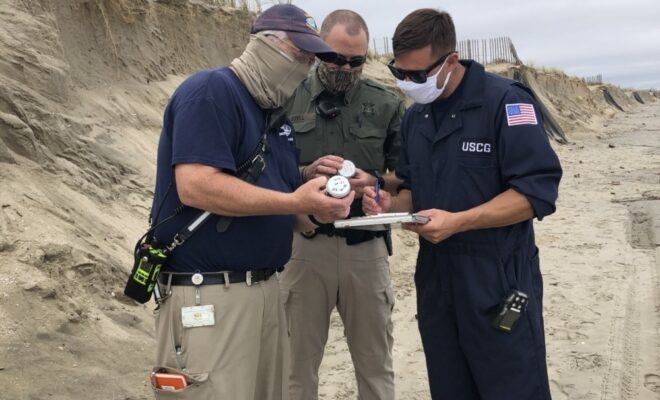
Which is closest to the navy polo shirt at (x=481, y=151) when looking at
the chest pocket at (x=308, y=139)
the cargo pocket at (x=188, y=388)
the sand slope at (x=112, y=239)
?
the chest pocket at (x=308, y=139)

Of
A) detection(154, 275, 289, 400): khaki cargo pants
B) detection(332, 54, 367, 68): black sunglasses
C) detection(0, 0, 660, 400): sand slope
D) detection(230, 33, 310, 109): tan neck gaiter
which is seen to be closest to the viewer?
detection(154, 275, 289, 400): khaki cargo pants

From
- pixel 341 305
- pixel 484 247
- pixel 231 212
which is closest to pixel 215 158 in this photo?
pixel 231 212

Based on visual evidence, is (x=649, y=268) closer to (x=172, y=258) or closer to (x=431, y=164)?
(x=431, y=164)

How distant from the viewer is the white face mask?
2.78 m

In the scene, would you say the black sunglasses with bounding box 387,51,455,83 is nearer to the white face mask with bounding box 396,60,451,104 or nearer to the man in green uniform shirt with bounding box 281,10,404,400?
the white face mask with bounding box 396,60,451,104

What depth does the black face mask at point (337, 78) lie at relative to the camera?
351 cm

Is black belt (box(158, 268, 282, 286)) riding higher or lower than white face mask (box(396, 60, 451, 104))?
lower

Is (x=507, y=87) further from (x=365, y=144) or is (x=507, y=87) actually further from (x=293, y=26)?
(x=365, y=144)

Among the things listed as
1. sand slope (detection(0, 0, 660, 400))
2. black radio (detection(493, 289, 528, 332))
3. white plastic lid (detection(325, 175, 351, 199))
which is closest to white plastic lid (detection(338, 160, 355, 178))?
white plastic lid (detection(325, 175, 351, 199))

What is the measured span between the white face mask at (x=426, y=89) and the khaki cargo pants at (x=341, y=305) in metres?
1.05

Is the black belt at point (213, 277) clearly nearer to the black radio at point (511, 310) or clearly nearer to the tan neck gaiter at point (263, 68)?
the tan neck gaiter at point (263, 68)

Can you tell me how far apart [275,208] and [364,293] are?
4.72ft

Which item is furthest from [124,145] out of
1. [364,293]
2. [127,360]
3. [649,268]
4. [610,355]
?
[649,268]

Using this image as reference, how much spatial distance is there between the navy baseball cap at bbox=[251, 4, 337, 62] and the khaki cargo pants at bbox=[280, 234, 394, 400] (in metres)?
1.33
